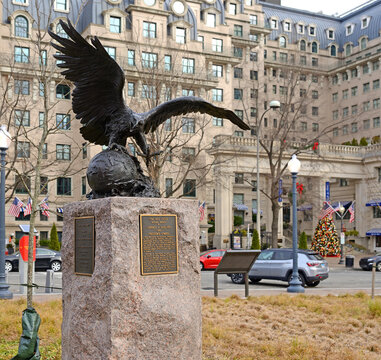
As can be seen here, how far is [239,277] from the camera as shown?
74.5ft

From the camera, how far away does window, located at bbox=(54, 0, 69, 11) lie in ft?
172

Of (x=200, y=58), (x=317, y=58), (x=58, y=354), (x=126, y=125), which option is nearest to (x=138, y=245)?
(x=126, y=125)

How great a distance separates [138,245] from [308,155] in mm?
41404

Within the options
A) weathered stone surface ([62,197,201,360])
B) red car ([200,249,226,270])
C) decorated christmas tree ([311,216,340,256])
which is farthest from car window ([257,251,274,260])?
decorated christmas tree ([311,216,340,256])

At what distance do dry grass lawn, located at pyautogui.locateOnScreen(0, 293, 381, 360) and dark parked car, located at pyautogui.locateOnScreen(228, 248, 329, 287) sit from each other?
6347mm

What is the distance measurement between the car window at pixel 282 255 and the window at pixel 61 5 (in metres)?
38.8

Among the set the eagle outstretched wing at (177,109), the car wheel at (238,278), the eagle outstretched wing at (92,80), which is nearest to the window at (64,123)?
the car wheel at (238,278)

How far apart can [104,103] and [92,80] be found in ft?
→ 1.24

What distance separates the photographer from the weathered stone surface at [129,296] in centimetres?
650

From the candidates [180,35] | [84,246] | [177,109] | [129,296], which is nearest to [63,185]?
[180,35]

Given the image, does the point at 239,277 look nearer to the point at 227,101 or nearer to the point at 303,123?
the point at 227,101

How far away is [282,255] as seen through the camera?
22000 mm

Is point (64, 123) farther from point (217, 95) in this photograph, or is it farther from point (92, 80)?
point (92, 80)

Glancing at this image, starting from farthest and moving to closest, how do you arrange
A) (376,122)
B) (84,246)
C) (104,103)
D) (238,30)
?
(376,122)
(238,30)
(104,103)
(84,246)
